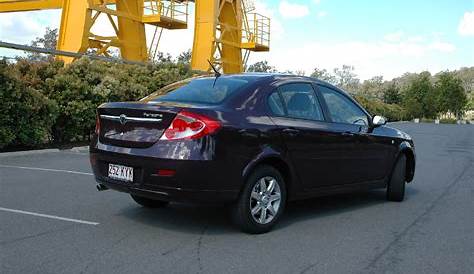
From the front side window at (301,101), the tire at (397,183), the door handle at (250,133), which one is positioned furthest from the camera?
the tire at (397,183)

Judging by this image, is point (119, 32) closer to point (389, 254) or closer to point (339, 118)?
point (339, 118)

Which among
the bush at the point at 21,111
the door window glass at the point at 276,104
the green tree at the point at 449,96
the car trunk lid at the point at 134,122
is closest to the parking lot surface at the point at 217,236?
the car trunk lid at the point at 134,122

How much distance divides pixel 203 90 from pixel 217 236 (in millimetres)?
1646

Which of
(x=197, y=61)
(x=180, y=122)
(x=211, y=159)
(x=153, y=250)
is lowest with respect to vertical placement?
(x=153, y=250)

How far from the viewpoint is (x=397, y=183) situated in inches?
307

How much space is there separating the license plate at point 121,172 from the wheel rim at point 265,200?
1.22 metres

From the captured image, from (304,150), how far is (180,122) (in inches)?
61.9

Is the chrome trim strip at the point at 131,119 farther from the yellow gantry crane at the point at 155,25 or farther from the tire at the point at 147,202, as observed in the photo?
the yellow gantry crane at the point at 155,25

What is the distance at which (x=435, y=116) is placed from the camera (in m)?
76.6

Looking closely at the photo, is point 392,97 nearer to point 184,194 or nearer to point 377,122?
point 377,122

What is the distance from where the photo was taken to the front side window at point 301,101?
6195 mm

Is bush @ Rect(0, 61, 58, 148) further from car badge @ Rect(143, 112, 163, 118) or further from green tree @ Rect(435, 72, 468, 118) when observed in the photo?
green tree @ Rect(435, 72, 468, 118)

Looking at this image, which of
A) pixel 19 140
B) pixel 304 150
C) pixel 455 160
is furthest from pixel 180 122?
pixel 455 160

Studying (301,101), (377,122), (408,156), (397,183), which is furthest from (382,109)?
(301,101)
